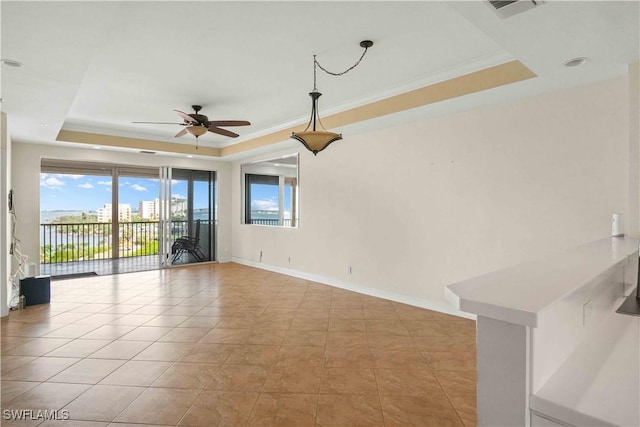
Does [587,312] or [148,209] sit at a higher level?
[148,209]

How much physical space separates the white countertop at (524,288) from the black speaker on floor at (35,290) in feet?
18.2

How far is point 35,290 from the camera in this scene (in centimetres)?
465

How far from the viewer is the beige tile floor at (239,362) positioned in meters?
2.22

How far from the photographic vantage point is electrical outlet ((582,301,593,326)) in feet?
4.02

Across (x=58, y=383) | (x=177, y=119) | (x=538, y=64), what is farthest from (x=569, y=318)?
(x=177, y=119)

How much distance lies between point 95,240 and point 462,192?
8.71m

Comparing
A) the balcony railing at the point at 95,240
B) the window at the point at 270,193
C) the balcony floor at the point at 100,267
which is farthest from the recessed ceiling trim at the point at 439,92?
the balcony floor at the point at 100,267

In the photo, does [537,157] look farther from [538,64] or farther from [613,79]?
[538,64]

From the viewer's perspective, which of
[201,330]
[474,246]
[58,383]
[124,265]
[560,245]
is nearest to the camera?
[58,383]

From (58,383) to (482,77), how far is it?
4.36 m

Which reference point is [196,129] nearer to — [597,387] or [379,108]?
[379,108]

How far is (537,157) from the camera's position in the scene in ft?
11.4

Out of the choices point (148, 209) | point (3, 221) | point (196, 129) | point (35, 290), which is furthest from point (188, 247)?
point (196, 129)

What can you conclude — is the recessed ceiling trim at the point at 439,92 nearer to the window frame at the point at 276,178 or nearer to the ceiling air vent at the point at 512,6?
the ceiling air vent at the point at 512,6
